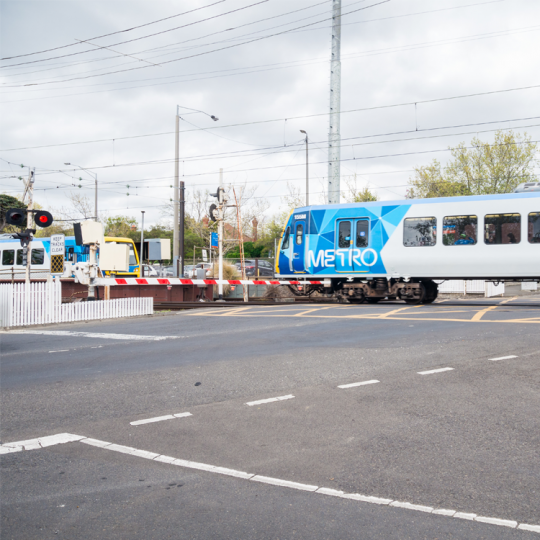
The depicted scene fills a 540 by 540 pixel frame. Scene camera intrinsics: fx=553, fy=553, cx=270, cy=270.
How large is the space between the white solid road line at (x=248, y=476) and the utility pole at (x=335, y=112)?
59.7ft

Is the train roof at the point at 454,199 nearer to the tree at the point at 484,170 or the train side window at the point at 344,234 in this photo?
the train side window at the point at 344,234


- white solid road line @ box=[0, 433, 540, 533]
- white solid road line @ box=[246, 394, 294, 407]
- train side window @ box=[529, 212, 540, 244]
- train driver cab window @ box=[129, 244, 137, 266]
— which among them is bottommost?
white solid road line @ box=[0, 433, 540, 533]

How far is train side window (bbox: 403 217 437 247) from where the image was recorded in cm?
1742

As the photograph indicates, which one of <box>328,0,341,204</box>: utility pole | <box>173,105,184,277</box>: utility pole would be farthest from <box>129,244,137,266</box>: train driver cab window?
<box>328,0,341,204</box>: utility pole

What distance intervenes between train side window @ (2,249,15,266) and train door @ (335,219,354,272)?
70.0 feet

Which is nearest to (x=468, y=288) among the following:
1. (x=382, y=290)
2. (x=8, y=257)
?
(x=382, y=290)

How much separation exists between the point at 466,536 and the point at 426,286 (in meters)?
16.0

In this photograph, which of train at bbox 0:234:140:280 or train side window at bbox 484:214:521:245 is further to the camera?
train at bbox 0:234:140:280

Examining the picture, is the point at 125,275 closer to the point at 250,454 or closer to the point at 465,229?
the point at 465,229

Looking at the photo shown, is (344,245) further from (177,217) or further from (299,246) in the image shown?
(177,217)

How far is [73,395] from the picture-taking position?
6504mm

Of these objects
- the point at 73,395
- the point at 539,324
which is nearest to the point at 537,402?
the point at 73,395

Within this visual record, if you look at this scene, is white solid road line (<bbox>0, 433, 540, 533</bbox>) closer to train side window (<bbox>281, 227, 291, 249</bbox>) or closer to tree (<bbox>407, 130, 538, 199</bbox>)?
train side window (<bbox>281, 227, 291, 249</bbox>)

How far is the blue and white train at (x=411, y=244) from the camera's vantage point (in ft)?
54.0
